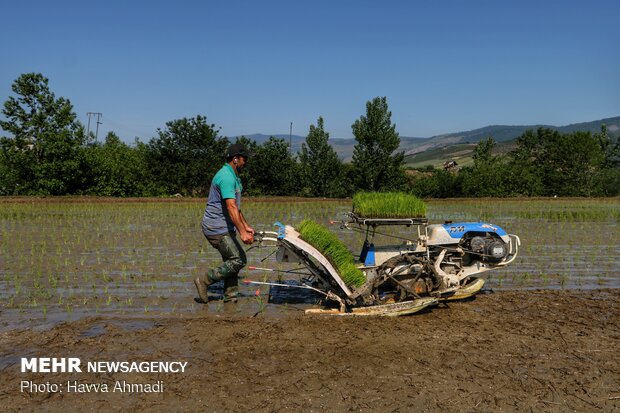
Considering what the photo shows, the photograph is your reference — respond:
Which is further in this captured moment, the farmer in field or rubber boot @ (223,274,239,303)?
rubber boot @ (223,274,239,303)

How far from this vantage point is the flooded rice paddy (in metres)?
6.80

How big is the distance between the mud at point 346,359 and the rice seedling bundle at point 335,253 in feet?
1.58

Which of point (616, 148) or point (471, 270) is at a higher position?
point (616, 148)

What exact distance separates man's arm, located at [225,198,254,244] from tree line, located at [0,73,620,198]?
25311 mm

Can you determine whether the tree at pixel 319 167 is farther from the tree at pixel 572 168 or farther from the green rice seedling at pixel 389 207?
the green rice seedling at pixel 389 207

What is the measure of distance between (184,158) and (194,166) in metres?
1.07

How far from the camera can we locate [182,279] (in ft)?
27.7

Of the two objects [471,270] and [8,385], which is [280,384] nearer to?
[8,385]

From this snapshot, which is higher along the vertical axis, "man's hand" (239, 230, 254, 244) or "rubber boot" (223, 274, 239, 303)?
"man's hand" (239, 230, 254, 244)

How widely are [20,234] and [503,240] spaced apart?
40.8ft

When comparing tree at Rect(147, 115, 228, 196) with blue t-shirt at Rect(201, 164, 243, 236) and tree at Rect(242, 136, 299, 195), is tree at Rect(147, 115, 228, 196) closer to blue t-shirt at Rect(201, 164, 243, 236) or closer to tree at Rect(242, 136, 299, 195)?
tree at Rect(242, 136, 299, 195)

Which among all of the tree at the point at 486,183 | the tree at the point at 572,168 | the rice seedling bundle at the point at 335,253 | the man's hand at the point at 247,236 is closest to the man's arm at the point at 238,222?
the man's hand at the point at 247,236

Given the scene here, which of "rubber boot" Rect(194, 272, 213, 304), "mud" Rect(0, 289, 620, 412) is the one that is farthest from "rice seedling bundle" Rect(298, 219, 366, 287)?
"rubber boot" Rect(194, 272, 213, 304)

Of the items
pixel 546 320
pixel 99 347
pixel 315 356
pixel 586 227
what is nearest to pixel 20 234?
pixel 99 347
